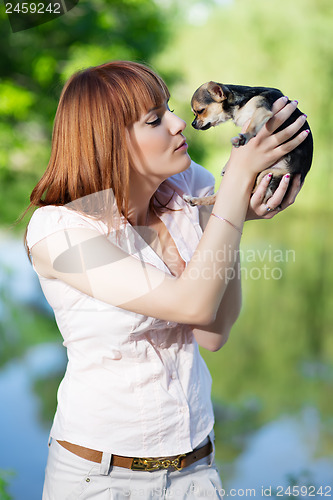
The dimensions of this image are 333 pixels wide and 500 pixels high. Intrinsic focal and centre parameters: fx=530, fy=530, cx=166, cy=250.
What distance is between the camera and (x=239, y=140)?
2.95 ft

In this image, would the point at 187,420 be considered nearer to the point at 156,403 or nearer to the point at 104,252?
the point at 156,403

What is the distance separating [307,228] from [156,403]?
667 centimetres

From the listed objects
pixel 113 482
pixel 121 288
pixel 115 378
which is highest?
pixel 121 288

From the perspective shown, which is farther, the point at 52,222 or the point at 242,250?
the point at 242,250

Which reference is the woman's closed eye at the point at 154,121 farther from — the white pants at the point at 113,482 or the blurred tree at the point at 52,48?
the blurred tree at the point at 52,48

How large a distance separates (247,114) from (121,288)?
0.42 metres

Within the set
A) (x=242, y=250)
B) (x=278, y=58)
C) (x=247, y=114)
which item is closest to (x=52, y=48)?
(x=278, y=58)

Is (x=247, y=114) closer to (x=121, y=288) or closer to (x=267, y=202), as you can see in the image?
(x=267, y=202)

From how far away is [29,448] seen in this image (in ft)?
10.7

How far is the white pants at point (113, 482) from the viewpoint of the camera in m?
0.88

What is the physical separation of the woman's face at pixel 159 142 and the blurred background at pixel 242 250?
81.8 inches

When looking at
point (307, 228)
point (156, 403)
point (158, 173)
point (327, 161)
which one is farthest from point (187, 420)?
point (307, 228)

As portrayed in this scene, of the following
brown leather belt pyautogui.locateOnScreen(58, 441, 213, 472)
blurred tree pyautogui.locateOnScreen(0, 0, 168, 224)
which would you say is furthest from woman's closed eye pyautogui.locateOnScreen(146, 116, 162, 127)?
blurred tree pyautogui.locateOnScreen(0, 0, 168, 224)

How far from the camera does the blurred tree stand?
17.3 feet
